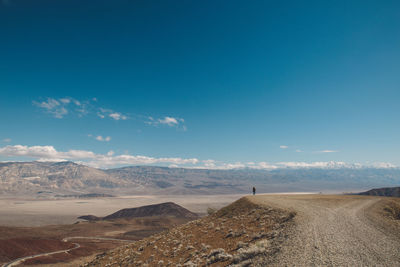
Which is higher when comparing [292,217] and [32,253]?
[292,217]

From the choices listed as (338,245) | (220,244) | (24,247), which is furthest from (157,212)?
(338,245)

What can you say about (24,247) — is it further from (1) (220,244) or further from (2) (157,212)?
(2) (157,212)

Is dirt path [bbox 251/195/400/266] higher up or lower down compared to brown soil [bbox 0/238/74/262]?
higher up

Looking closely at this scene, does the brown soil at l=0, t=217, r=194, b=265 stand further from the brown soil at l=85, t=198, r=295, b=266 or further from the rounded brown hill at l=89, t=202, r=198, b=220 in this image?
the brown soil at l=85, t=198, r=295, b=266

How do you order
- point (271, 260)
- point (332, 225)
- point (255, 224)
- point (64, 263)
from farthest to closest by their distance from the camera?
point (64, 263)
point (255, 224)
point (332, 225)
point (271, 260)

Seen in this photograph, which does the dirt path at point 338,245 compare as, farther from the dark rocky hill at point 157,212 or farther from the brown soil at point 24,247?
the dark rocky hill at point 157,212

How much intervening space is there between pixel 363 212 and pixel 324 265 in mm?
17057

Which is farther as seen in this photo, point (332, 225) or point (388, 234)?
point (332, 225)

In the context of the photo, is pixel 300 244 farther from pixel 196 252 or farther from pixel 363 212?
pixel 363 212

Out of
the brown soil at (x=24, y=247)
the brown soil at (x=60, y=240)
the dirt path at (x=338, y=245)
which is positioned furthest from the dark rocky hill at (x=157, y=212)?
the dirt path at (x=338, y=245)

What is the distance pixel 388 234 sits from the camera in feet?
50.6

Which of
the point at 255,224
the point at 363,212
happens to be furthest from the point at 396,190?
the point at 255,224

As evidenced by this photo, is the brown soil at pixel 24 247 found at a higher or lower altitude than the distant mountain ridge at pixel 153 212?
higher

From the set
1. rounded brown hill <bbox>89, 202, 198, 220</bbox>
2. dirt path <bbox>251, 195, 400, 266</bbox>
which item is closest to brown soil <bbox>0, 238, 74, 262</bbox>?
dirt path <bbox>251, 195, 400, 266</bbox>
